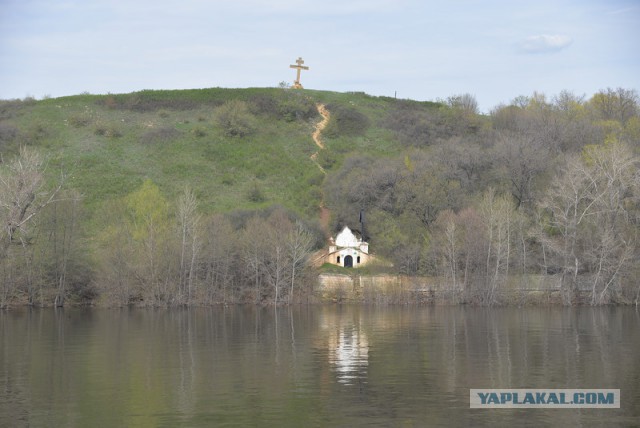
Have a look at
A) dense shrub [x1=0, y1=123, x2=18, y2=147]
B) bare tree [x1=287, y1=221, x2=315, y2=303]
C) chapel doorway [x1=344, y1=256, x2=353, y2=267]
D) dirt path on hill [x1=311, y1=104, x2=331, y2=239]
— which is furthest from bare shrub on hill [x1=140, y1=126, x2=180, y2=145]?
bare tree [x1=287, y1=221, x2=315, y2=303]

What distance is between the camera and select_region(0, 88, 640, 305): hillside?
216ft

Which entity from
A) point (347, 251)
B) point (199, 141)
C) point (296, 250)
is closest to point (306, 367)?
point (296, 250)

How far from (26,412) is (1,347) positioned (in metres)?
16.1

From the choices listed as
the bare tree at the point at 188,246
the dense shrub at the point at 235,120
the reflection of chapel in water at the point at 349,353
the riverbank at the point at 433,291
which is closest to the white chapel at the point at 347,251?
the riverbank at the point at 433,291

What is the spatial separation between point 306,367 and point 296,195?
58.2m

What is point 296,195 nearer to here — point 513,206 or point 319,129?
point 319,129

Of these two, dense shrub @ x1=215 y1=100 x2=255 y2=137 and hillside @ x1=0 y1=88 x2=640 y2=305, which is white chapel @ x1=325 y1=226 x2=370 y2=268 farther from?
dense shrub @ x1=215 y1=100 x2=255 y2=137

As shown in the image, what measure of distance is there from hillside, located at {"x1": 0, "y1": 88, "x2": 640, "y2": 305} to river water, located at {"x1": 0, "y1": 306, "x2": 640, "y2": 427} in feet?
28.4

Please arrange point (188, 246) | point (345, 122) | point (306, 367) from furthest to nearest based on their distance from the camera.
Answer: point (345, 122) < point (188, 246) < point (306, 367)

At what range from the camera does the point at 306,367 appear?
3569 centimetres

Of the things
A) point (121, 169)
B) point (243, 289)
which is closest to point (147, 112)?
point (121, 169)

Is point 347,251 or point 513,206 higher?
point 513,206

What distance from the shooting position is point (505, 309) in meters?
63.0

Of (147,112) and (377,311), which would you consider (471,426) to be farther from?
(147,112)
